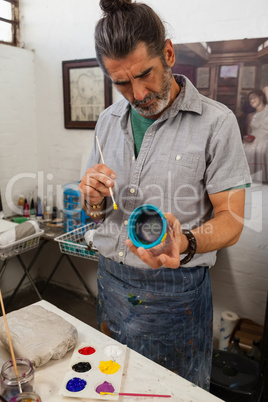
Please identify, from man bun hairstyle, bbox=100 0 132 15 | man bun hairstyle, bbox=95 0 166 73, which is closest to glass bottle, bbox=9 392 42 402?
man bun hairstyle, bbox=95 0 166 73

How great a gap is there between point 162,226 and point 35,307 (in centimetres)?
67

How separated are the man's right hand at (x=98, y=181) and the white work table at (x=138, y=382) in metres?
0.54

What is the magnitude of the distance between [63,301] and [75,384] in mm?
2527

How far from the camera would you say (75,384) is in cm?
99

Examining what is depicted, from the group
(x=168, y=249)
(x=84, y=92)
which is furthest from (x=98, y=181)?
(x=84, y=92)

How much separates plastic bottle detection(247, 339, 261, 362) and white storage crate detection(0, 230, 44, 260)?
170cm

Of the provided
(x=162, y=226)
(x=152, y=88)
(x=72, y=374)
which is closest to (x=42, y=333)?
(x=72, y=374)

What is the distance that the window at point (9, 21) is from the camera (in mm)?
3123

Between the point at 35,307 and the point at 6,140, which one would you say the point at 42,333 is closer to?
the point at 35,307

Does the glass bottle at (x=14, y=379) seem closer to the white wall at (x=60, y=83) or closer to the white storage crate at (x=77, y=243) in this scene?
the white storage crate at (x=77, y=243)

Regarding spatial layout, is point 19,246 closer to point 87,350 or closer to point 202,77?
point 87,350

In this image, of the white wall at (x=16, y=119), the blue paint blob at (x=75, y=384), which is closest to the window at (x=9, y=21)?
the white wall at (x=16, y=119)

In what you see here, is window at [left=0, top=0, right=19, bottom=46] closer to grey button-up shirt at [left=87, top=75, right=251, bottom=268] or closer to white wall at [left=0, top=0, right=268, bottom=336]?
white wall at [left=0, top=0, right=268, bottom=336]

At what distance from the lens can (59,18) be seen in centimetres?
299
